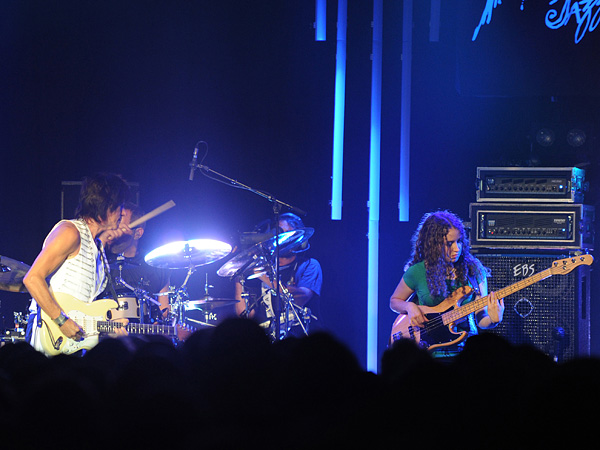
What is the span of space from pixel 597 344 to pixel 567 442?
6149mm

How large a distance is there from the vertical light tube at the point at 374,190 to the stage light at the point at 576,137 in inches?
68.0

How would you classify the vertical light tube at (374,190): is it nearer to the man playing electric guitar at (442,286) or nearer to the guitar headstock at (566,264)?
the man playing electric guitar at (442,286)

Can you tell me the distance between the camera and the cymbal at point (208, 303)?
7.25m

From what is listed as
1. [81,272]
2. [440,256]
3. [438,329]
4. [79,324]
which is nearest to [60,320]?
[79,324]

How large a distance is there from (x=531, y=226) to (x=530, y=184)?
351 millimetres

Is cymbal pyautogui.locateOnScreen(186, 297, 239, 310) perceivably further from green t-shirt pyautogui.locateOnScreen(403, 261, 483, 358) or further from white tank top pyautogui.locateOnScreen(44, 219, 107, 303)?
white tank top pyautogui.locateOnScreen(44, 219, 107, 303)

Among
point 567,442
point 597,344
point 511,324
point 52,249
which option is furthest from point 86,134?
point 567,442

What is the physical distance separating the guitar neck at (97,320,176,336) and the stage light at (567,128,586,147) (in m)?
3.93

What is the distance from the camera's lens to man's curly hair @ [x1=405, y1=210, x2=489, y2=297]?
19.4 ft

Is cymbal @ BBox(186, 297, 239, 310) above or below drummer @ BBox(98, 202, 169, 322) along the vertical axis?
below

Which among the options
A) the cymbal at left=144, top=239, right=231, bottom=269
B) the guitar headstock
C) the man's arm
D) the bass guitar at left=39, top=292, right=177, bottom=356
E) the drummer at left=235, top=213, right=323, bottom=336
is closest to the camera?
the man's arm

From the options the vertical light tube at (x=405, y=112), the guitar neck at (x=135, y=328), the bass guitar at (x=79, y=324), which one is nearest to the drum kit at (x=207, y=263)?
the guitar neck at (x=135, y=328)

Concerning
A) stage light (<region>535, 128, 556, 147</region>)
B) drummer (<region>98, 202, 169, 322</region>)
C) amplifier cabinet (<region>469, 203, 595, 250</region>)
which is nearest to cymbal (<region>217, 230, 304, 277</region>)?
drummer (<region>98, 202, 169, 322</region>)

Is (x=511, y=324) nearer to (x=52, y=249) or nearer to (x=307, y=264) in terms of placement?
(x=307, y=264)
